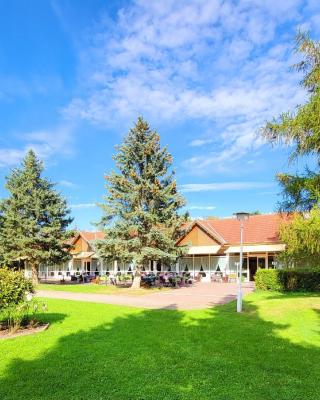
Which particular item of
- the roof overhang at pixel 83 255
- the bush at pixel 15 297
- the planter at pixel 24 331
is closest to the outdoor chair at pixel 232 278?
the roof overhang at pixel 83 255

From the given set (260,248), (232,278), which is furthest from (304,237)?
(232,278)

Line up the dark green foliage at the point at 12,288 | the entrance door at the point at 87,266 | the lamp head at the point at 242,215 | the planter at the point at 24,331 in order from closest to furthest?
the planter at the point at 24,331
the dark green foliage at the point at 12,288
the lamp head at the point at 242,215
the entrance door at the point at 87,266

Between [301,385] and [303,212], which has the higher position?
[303,212]

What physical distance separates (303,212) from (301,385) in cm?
1056

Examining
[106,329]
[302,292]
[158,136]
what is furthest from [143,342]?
[158,136]

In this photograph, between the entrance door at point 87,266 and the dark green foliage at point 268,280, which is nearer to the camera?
the dark green foliage at point 268,280

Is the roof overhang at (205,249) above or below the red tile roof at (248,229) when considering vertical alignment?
below

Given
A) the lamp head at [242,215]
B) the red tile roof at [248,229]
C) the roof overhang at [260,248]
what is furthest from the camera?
the red tile roof at [248,229]

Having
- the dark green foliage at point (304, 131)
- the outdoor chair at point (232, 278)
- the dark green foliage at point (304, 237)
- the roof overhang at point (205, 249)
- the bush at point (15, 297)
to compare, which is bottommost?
the outdoor chair at point (232, 278)

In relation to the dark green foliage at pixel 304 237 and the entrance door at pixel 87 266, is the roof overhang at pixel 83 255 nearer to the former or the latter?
the entrance door at pixel 87 266

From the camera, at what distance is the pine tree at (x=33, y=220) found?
34312mm

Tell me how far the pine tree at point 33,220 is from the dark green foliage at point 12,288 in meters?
23.6

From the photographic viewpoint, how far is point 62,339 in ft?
32.2

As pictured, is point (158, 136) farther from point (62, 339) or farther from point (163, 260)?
point (62, 339)
